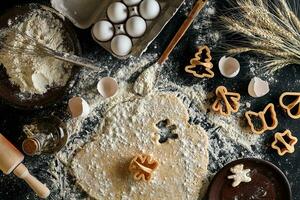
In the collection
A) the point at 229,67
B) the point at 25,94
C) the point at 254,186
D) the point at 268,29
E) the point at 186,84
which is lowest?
the point at 25,94

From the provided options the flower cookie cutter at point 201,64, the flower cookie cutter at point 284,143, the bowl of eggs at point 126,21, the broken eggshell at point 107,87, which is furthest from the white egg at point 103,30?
the flower cookie cutter at point 284,143

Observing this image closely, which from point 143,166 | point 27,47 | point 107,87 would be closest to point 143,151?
point 143,166

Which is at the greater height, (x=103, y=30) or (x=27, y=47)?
(x=103, y=30)

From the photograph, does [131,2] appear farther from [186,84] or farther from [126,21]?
[186,84]

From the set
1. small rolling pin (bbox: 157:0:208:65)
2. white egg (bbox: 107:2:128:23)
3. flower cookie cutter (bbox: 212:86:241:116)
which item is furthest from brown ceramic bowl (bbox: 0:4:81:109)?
flower cookie cutter (bbox: 212:86:241:116)

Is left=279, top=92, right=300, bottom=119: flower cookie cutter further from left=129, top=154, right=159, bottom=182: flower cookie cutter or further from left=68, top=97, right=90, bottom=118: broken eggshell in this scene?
left=68, top=97, right=90, bottom=118: broken eggshell

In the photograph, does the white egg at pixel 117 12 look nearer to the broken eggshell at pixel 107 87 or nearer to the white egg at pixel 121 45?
the white egg at pixel 121 45

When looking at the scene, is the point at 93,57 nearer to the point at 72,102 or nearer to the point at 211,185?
the point at 72,102
